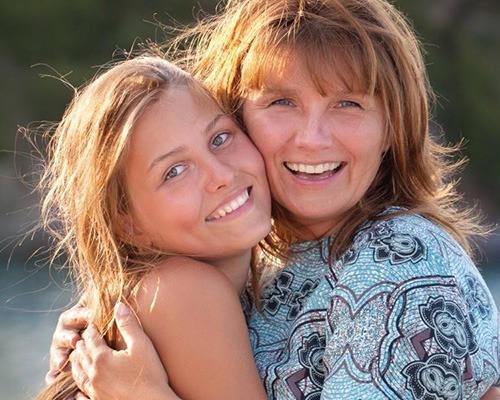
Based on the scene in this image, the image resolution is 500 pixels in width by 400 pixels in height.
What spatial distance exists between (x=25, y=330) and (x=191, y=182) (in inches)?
227

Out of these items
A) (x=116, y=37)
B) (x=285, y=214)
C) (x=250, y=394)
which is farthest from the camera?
(x=116, y=37)

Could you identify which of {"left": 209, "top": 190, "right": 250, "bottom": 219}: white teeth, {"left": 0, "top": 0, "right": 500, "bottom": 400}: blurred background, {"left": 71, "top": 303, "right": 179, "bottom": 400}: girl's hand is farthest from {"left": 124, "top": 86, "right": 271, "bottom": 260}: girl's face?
{"left": 0, "top": 0, "right": 500, "bottom": 400}: blurred background

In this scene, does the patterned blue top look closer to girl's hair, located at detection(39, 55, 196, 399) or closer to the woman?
the woman

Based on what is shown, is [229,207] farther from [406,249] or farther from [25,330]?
[25,330]

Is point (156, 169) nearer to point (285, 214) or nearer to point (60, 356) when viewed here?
point (285, 214)

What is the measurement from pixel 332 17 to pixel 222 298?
0.65 metres

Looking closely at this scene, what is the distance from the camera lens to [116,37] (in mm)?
11414

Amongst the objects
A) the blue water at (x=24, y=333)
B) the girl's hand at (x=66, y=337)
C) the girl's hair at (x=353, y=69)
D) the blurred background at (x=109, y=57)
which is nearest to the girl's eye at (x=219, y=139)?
the girl's hair at (x=353, y=69)

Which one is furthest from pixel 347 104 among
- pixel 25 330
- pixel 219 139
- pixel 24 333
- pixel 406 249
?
pixel 25 330

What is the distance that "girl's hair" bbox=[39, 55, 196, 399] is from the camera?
7.65ft

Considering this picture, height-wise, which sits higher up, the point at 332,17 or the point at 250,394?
the point at 332,17

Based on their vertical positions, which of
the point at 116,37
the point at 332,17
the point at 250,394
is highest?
the point at 332,17

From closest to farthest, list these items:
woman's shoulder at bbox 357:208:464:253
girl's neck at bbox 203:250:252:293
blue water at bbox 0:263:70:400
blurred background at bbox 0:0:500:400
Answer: woman's shoulder at bbox 357:208:464:253
girl's neck at bbox 203:250:252:293
blue water at bbox 0:263:70:400
blurred background at bbox 0:0:500:400

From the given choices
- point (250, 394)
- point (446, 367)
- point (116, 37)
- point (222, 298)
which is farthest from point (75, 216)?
point (116, 37)
